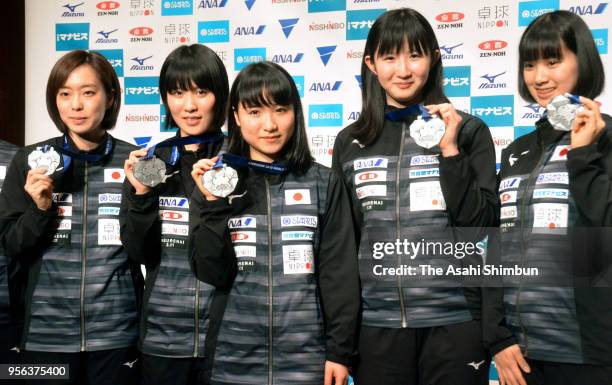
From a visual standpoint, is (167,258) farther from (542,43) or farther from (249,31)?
(249,31)

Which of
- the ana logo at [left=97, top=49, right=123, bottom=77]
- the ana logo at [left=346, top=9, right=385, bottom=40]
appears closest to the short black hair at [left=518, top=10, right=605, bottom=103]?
the ana logo at [left=346, top=9, right=385, bottom=40]

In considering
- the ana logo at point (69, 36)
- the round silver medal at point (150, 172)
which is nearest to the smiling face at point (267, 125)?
the round silver medal at point (150, 172)

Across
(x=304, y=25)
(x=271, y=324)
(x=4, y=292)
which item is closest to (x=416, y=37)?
(x=271, y=324)

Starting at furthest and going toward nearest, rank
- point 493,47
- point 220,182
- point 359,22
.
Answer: point 359,22 → point 493,47 → point 220,182

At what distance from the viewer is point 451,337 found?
179 cm

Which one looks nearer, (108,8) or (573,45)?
(573,45)

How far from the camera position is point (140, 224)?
1900 millimetres

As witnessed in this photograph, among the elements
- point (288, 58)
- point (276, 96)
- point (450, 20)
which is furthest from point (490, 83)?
point (276, 96)

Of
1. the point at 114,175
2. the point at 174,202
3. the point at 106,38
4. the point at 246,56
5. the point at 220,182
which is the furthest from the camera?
the point at 106,38

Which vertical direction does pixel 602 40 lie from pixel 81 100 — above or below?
above

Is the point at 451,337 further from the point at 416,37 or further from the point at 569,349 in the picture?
the point at 416,37

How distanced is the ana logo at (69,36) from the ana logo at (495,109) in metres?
2.66

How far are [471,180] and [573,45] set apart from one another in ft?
1.74

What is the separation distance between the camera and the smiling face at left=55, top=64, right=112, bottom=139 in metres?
2.13
